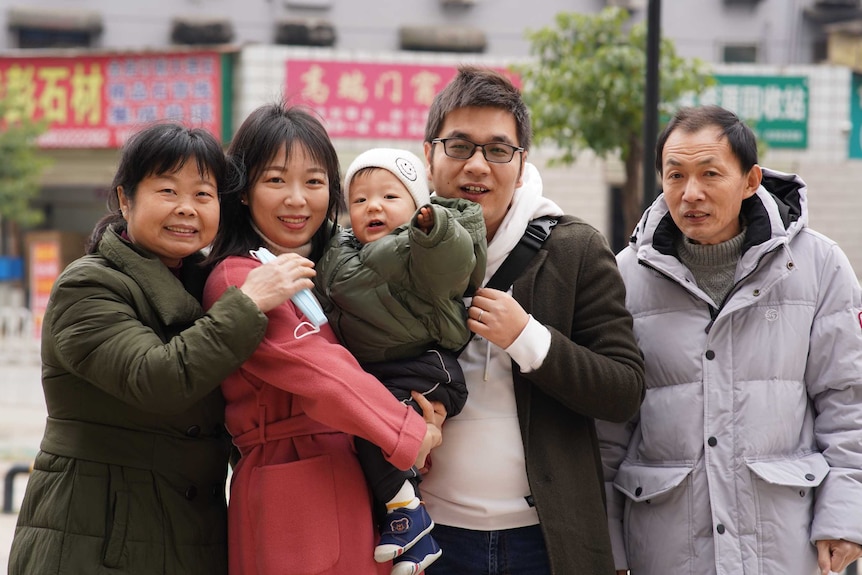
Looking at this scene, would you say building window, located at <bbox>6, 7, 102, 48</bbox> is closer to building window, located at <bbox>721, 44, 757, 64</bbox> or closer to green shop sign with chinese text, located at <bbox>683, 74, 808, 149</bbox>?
green shop sign with chinese text, located at <bbox>683, 74, 808, 149</bbox>

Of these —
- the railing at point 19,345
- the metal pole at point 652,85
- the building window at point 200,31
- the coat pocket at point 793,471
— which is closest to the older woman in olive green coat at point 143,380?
the coat pocket at point 793,471

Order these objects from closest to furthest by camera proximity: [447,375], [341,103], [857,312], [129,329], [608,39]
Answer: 1. [129,329]
2. [447,375]
3. [857,312]
4. [608,39]
5. [341,103]

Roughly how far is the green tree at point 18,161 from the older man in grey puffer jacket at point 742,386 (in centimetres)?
1486

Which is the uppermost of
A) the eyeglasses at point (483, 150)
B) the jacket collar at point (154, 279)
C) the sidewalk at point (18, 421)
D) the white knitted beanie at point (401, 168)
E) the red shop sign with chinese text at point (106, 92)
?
the red shop sign with chinese text at point (106, 92)

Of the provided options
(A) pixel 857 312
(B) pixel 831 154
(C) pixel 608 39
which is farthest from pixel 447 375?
(B) pixel 831 154

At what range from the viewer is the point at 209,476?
7.79 feet

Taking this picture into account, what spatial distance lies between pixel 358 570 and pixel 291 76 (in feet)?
44.5

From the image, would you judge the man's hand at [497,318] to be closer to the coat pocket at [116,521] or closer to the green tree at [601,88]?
the coat pocket at [116,521]

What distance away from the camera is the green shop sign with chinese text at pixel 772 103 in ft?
51.0

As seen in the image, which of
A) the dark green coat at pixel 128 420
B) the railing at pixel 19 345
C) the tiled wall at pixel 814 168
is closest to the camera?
the dark green coat at pixel 128 420

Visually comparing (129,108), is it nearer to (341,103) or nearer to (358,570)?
(341,103)

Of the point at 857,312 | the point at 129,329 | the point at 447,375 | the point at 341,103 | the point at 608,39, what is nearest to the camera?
the point at 129,329

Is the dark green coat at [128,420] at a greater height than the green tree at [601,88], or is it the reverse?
the green tree at [601,88]

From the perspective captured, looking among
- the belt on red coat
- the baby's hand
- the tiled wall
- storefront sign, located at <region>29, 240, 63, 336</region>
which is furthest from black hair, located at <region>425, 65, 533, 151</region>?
storefront sign, located at <region>29, 240, 63, 336</region>
